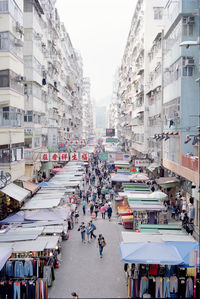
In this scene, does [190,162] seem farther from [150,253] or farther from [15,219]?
[15,219]

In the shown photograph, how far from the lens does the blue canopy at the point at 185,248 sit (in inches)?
460

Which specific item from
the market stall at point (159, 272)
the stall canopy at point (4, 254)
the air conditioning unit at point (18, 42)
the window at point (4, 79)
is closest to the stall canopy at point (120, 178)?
the window at point (4, 79)

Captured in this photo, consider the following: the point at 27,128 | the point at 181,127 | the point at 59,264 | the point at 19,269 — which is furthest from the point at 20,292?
the point at 27,128

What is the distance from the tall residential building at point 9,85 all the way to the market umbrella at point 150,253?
10.7m

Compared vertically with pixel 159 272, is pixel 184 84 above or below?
above

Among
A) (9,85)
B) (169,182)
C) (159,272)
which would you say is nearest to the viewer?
(159,272)

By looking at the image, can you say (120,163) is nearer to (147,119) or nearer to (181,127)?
(147,119)

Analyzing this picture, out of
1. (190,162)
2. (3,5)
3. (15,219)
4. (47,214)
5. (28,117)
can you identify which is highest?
(3,5)

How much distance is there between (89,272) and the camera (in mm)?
14375

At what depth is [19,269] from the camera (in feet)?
41.8

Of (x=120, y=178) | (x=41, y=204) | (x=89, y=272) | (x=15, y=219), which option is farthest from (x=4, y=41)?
(x=120, y=178)

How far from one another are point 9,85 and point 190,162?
11522mm

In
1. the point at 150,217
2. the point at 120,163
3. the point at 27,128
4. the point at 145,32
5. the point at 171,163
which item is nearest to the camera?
the point at 150,217

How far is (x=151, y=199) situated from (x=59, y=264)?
8.31 meters
